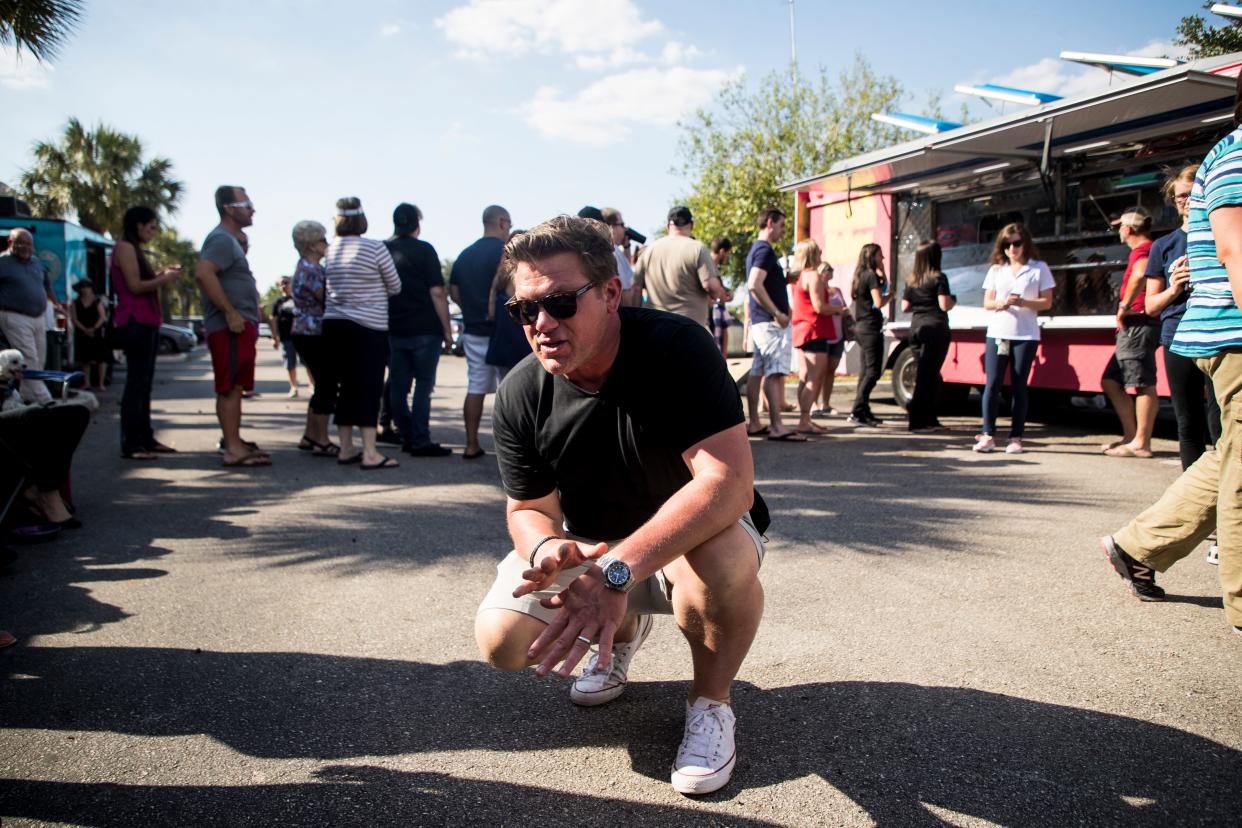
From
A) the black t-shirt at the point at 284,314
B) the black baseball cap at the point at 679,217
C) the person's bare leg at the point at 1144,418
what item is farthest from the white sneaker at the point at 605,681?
the black t-shirt at the point at 284,314

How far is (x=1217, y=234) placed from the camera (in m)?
2.83

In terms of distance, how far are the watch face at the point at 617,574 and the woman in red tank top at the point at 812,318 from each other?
21.8ft

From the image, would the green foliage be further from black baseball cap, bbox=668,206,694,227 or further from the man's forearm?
the man's forearm

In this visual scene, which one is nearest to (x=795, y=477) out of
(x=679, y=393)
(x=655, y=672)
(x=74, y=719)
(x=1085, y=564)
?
(x=1085, y=564)

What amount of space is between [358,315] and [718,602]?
16.8 feet

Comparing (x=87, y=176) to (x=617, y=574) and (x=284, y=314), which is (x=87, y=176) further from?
(x=617, y=574)

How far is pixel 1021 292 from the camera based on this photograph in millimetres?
6945

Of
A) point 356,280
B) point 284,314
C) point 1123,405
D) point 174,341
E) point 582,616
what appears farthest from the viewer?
point 174,341

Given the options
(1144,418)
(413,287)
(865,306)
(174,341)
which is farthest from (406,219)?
(174,341)

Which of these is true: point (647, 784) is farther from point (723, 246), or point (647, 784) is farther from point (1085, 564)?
point (723, 246)

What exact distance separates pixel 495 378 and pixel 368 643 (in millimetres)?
4253

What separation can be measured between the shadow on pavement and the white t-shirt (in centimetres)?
504

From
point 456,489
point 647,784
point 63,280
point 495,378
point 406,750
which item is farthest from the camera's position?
point 63,280

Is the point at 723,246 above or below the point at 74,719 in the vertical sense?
above
